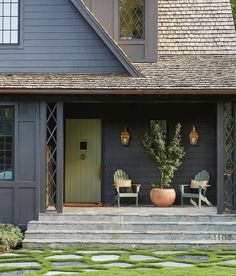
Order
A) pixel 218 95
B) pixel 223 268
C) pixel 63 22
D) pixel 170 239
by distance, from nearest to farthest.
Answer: pixel 223 268 < pixel 170 239 < pixel 218 95 < pixel 63 22

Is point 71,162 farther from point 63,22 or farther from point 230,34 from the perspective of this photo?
point 230,34

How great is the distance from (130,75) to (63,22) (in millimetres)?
1962

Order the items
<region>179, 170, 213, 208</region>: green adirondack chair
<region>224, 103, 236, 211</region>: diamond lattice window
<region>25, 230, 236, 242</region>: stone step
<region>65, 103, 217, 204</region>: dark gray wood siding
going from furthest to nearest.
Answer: <region>65, 103, 217, 204</region>: dark gray wood siding
<region>179, 170, 213, 208</region>: green adirondack chair
<region>224, 103, 236, 211</region>: diamond lattice window
<region>25, 230, 236, 242</region>: stone step

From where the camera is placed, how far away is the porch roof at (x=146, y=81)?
1293 centimetres

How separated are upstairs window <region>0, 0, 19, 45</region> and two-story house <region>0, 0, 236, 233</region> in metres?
0.02

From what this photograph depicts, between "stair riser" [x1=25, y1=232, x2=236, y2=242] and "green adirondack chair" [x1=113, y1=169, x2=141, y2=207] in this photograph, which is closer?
"stair riser" [x1=25, y1=232, x2=236, y2=242]

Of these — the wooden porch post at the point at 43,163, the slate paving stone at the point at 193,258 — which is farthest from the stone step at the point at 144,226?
the slate paving stone at the point at 193,258

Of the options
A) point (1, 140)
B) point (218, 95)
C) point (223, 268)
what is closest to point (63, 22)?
point (1, 140)

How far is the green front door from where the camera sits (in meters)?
15.6

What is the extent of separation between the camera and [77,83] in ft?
43.5

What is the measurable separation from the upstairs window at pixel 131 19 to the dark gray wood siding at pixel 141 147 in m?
1.80

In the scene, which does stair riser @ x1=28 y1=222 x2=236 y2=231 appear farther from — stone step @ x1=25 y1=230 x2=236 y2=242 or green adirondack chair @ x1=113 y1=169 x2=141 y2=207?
green adirondack chair @ x1=113 y1=169 x2=141 y2=207

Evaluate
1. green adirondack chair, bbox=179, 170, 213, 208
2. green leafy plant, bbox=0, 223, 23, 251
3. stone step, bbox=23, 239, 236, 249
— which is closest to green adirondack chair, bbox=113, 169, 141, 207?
green adirondack chair, bbox=179, 170, 213, 208

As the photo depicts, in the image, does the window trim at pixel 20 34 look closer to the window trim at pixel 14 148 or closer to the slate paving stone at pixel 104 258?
the window trim at pixel 14 148
